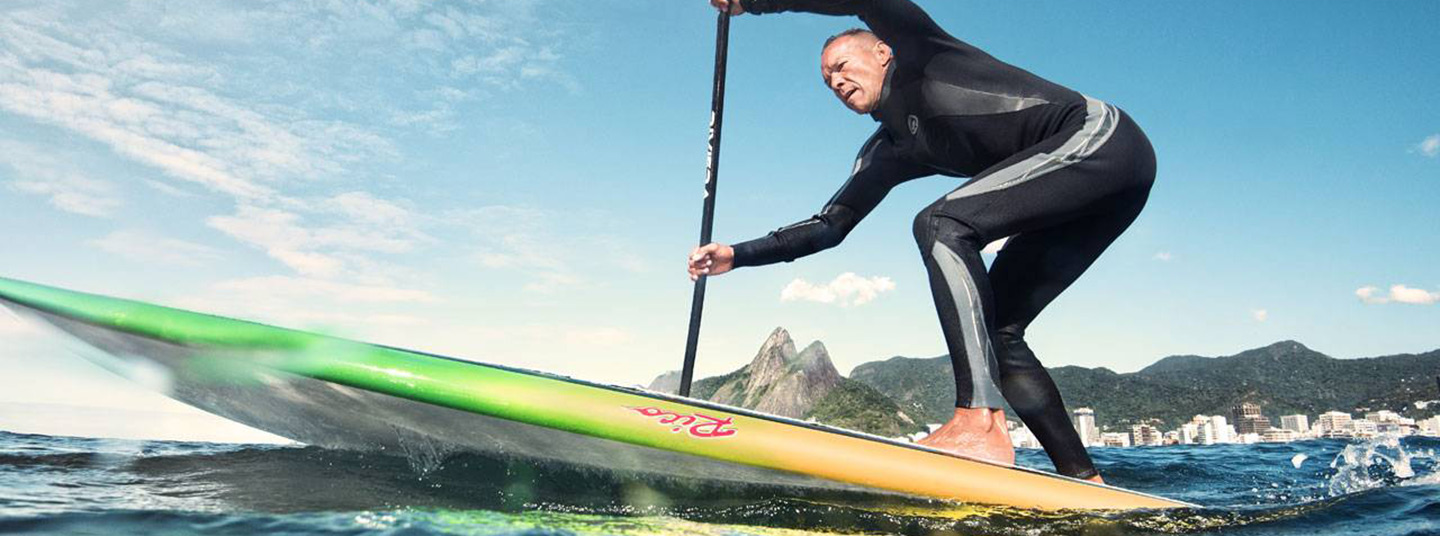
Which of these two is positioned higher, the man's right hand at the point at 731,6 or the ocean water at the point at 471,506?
the man's right hand at the point at 731,6

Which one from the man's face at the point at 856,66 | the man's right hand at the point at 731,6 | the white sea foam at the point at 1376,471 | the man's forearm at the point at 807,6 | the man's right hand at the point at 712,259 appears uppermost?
the man's right hand at the point at 731,6

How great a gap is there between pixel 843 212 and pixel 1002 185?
989 millimetres

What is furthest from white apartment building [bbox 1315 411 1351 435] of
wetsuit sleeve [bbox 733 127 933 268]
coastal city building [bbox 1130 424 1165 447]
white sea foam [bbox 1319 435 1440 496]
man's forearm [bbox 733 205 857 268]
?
man's forearm [bbox 733 205 857 268]

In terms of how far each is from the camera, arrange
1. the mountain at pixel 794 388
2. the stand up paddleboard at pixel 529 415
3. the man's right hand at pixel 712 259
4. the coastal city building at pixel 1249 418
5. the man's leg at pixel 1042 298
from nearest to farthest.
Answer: the stand up paddleboard at pixel 529 415 < the man's leg at pixel 1042 298 < the man's right hand at pixel 712 259 < the coastal city building at pixel 1249 418 < the mountain at pixel 794 388

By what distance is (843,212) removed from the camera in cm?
423

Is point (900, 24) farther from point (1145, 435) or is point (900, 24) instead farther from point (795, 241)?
point (1145, 435)

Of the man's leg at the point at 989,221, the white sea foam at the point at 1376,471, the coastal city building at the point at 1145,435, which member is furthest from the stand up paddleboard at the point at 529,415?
the coastal city building at the point at 1145,435

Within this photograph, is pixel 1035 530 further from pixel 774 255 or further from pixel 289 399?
pixel 289 399

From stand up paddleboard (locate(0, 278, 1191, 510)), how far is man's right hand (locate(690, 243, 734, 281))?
0.97 m

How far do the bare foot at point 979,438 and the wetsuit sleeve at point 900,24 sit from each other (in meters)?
1.54

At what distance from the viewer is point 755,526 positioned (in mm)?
2873

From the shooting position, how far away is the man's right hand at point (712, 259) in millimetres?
4090

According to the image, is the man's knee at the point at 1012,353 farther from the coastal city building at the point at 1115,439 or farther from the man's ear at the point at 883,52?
the coastal city building at the point at 1115,439

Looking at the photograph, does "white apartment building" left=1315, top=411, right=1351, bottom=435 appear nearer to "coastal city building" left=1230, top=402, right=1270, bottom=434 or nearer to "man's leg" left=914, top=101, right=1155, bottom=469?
"coastal city building" left=1230, top=402, right=1270, bottom=434
